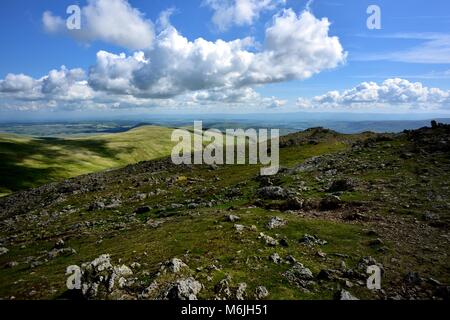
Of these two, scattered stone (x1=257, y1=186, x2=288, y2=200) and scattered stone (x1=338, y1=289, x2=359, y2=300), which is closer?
scattered stone (x1=338, y1=289, x2=359, y2=300)

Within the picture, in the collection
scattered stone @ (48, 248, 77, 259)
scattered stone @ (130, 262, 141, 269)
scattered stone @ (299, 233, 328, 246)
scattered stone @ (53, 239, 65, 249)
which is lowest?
scattered stone @ (53, 239, 65, 249)

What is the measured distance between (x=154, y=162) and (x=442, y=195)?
242 ft

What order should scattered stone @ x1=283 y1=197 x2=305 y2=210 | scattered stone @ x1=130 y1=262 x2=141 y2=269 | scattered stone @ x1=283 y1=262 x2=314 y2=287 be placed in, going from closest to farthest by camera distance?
scattered stone @ x1=283 y1=262 x2=314 y2=287
scattered stone @ x1=130 y1=262 x2=141 y2=269
scattered stone @ x1=283 y1=197 x2=305 y2=210

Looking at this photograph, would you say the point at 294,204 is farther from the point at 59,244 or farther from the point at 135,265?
the point at 59,244

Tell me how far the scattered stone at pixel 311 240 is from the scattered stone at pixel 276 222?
131 inches

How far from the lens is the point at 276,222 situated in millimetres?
29609

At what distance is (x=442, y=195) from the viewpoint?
3366 centimetres

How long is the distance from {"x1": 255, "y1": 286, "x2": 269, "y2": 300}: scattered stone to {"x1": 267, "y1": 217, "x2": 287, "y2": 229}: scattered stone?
10.0 m

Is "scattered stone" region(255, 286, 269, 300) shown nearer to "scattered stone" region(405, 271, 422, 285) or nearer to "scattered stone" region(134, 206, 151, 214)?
"scattered stone" region(405, 271, 422, 285)

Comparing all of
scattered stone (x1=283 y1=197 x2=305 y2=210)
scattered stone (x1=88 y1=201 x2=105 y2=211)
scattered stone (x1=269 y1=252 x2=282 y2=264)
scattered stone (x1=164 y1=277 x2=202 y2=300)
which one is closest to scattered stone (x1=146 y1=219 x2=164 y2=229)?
scattered stone (x1=283 y1=197 x2=305 y2=210)

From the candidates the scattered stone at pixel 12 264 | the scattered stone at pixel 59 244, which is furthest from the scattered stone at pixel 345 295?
the scattered stone at pixel 59 244

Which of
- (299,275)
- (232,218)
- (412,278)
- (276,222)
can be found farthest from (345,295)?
(232,218)

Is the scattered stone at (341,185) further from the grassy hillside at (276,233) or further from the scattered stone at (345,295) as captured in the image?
the scattered stone at (345,295)

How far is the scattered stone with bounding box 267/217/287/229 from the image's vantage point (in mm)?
28875
